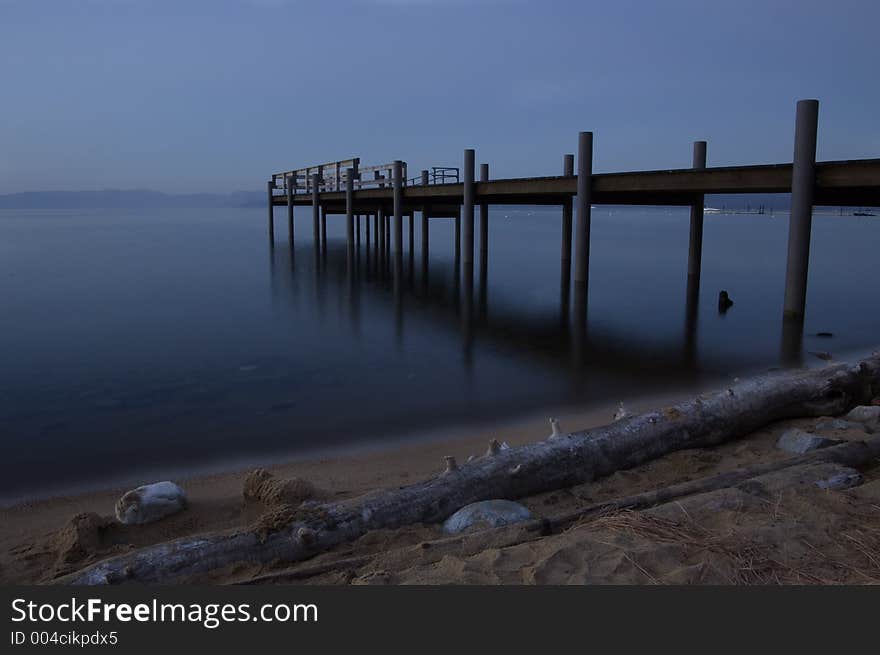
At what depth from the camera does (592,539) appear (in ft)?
13.5

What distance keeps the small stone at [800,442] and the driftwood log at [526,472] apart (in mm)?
449

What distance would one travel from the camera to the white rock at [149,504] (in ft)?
18.2

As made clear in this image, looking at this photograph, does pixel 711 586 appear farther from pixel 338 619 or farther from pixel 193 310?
pixel 193 310

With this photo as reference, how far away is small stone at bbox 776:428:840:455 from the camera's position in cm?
611

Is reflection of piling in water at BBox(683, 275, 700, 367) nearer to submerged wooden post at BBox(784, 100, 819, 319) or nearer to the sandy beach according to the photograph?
submerged wooden post at BBox(784, 100, 819, 319)

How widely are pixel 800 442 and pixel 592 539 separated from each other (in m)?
3.21

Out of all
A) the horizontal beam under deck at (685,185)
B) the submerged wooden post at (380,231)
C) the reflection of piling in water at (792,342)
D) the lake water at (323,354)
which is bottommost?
the lake water at (323,354)

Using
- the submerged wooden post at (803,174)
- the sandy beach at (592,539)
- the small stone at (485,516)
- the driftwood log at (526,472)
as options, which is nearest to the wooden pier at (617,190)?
the submerged wooden post at (803,174)

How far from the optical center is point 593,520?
453cm

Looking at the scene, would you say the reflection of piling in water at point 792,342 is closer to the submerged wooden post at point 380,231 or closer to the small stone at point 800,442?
the small stone at point 800,442

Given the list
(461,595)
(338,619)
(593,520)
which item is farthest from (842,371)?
(338,619)

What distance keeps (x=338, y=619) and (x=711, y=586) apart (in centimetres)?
187

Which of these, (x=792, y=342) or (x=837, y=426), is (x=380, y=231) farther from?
(x=837, y=426)

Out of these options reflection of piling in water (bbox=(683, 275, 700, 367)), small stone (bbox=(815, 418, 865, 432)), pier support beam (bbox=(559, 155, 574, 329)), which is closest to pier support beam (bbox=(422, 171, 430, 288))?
pier support beam (bbox=(559, 155, 574, 329))
